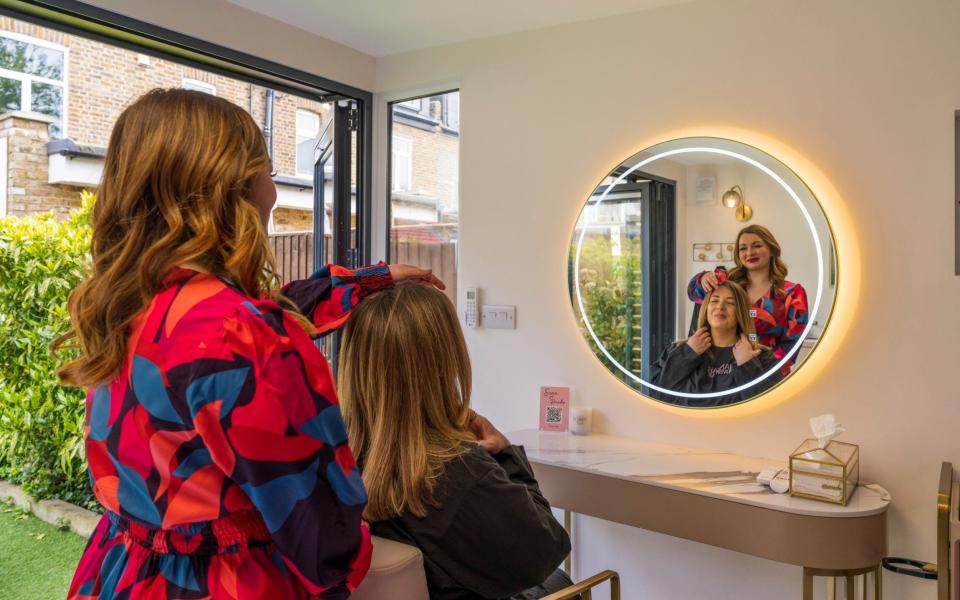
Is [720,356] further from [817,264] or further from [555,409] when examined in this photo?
[555,409]

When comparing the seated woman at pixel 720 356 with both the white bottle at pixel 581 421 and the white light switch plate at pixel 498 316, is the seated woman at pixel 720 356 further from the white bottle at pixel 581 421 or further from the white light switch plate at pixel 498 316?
the white light switch plate at pixel 498 316

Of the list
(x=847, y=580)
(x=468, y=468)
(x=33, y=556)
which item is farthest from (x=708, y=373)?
(x=33, y=556)

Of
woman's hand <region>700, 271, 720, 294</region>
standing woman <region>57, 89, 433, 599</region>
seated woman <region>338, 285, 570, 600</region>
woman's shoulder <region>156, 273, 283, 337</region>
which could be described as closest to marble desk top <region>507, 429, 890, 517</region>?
woman's hand <region>700, 271, 720, 294</region>

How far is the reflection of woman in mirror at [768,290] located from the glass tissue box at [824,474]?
0.34 meters

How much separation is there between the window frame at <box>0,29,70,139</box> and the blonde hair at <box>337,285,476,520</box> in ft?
4.84

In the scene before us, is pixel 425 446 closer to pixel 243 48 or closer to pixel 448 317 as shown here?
pixel 448 317

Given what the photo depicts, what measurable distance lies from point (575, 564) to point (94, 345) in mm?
2097

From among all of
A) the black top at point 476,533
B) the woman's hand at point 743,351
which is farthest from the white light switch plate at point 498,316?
the black top at point 476,533

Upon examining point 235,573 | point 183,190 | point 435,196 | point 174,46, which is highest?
point 174,46

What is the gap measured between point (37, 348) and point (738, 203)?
2648 millimetres

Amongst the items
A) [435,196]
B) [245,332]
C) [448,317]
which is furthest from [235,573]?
[435,196]

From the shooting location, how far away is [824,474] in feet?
5.87

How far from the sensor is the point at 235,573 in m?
0.86

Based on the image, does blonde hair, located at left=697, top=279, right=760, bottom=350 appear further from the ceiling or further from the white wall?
A: the ceiling
